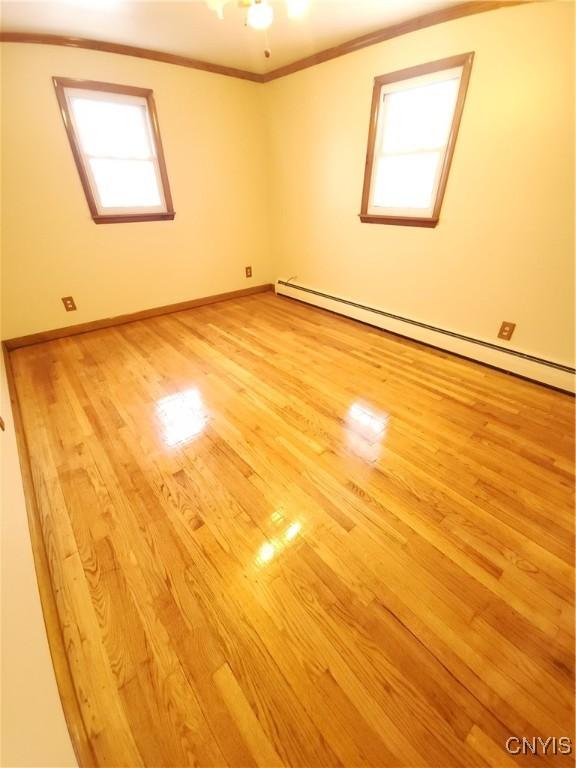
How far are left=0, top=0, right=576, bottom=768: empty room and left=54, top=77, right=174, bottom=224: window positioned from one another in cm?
2

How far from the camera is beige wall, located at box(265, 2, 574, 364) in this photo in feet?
5.70

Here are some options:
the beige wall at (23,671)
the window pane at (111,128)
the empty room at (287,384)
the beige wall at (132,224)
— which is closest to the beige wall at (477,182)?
the empty room at (287,384)

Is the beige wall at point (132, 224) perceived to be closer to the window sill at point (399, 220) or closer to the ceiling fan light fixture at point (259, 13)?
the window sill at point (399, 220)

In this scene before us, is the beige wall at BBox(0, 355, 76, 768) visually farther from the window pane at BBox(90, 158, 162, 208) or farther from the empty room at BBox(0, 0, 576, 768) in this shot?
the window pane at BBox(90, 158, 162, 208)

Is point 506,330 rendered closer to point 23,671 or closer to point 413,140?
point 413,140

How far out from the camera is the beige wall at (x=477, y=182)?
174cm

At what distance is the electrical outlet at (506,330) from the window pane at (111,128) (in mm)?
3225

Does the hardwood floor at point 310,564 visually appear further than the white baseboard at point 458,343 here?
No

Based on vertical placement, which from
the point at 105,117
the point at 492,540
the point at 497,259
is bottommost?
the point at 492,540

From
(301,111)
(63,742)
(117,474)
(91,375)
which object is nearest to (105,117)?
(301,111)

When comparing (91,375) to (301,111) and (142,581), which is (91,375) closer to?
(142,581)

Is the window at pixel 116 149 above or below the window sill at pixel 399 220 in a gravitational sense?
above

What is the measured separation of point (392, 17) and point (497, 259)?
1.69 meters

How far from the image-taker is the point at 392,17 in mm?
2020
